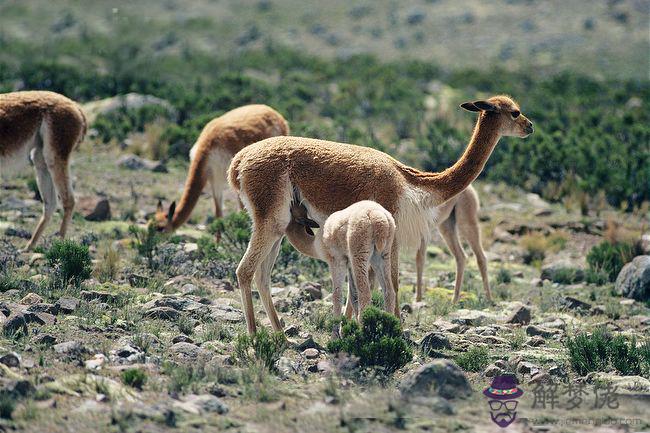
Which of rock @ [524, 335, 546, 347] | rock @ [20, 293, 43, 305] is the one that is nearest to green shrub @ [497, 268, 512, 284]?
rock @ [524, 335, 546, 347]

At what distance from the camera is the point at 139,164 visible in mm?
18266

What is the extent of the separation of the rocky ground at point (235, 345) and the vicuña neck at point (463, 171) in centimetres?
149

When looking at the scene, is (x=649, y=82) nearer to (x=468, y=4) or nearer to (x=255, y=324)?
(x=468, y=4)

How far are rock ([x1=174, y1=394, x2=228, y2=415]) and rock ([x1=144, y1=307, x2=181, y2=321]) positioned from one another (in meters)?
2.51

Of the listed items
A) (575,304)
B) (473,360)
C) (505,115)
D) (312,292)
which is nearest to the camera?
(473,360)

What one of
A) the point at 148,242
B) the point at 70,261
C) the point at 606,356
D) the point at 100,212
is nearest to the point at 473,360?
the point at 606,356

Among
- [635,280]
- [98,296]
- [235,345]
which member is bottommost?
[635,280]

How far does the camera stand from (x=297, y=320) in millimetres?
10469

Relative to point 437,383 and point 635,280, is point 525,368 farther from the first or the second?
point 635,280

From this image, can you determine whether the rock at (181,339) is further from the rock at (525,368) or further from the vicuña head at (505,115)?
the vicuña head at (505,115)

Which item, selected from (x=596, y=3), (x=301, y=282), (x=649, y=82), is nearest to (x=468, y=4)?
(x=596, y=3)

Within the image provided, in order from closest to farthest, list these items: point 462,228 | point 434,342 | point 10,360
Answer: point 10,360, point 434,342, point 462,228

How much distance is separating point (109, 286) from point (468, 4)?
4797cm

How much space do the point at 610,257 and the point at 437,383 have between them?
24.8ft
